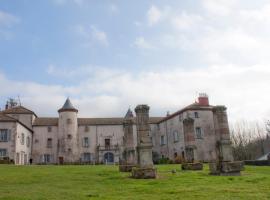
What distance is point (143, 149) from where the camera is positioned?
17094 millimetres

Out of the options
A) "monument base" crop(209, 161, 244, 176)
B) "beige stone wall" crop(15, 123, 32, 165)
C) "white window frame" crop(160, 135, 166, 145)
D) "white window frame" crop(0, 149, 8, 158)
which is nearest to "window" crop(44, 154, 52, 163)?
"beige stone wall" crop(15, 123, 32, 165)

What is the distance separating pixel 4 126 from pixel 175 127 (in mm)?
25562

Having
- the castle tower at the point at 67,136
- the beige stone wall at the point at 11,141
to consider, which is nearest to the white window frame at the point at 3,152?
the beige stone wall at the point at 11,141

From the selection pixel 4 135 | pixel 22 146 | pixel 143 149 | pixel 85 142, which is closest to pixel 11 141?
pixel 4 135

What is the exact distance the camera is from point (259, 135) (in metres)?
71.7

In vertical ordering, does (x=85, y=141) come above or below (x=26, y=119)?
below

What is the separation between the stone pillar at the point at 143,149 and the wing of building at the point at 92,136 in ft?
97.9

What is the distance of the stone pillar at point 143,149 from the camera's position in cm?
1636

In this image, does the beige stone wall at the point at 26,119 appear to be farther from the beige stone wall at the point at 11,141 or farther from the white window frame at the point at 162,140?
the white window frame at the point at 162,140

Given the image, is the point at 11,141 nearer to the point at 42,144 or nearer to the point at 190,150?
the point at 42,144

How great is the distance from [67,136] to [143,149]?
1531 inches

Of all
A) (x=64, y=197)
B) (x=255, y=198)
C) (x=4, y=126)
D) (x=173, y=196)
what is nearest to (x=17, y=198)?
(x=64, y=197)

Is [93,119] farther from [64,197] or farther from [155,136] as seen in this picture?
[64,197]

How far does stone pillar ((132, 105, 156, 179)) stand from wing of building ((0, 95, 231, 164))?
97.9 ft
